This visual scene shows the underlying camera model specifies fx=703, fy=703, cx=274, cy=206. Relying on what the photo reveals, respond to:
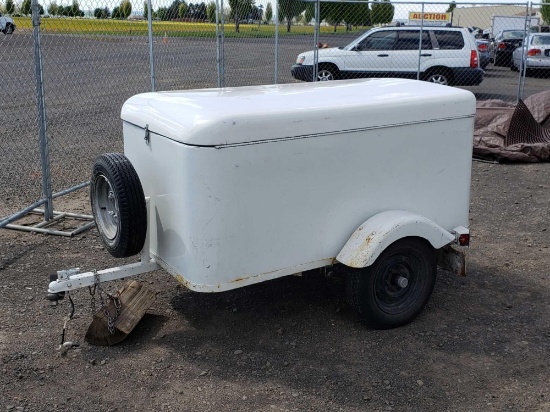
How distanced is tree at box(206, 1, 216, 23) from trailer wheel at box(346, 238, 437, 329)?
18.5 feet

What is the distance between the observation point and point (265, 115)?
4.02 meters

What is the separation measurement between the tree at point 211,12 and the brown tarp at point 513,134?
4.13m

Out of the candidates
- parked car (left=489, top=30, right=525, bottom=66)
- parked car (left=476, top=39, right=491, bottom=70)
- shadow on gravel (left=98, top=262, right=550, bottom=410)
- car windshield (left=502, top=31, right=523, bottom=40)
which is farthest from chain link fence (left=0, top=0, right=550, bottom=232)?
car windshield (left=502, top=31, right=523, bottom=40)

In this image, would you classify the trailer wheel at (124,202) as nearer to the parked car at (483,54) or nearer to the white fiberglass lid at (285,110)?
the white fiberglass lid at (285,110)

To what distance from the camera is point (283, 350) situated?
4406 millimetres

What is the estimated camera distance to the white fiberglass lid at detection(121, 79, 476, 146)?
3.93 m

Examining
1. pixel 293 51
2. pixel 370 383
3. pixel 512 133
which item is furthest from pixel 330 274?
pixel 293 51

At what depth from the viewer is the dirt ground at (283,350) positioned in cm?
388

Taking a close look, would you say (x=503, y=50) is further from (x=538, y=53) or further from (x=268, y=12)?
(x=268, y=12)

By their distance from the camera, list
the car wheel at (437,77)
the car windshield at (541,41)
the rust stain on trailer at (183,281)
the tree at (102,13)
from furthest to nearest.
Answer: the car windshield at (541,41) < the car wheel at (437,77) < the tree at (102,13) < the rust stain on trailer at (183,281)

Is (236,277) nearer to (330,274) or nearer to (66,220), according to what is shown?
(330,274)

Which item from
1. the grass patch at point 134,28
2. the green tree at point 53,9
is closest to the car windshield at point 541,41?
the grass patch at point 134,28

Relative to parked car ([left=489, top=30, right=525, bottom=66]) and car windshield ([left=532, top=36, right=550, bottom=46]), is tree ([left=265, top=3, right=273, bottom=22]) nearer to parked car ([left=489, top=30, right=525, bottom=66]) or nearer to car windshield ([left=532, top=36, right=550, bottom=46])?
car windshield ([left=532, top=36, right=550, bottom=46])

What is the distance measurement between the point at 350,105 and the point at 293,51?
12370mm
